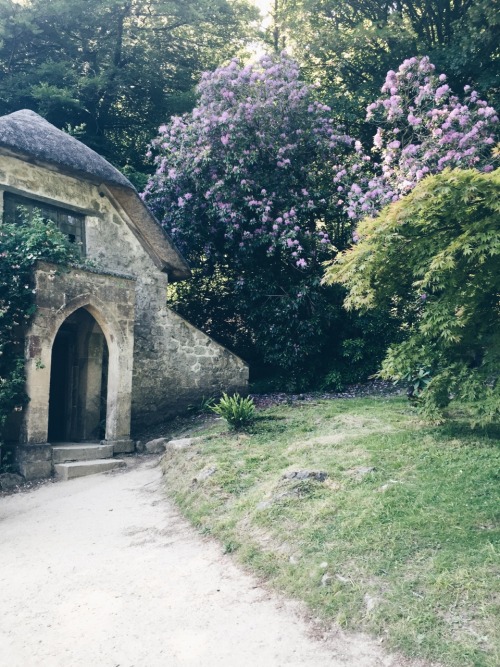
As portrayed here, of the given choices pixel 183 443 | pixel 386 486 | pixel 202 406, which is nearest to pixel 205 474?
pixel 183 443

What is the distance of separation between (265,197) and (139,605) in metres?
9.67

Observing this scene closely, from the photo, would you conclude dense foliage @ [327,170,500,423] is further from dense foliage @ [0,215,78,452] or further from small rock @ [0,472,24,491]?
small rock @ [0,472,24,491]

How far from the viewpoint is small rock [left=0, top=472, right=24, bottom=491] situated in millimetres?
7926

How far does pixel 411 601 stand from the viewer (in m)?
3.76

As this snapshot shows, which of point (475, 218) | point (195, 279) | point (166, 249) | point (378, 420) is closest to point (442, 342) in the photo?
point (475, 218)

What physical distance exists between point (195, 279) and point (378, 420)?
26.2ft

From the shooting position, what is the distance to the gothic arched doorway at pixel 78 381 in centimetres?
1062

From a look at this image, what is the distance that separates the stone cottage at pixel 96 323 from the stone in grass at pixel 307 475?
4.35 meters

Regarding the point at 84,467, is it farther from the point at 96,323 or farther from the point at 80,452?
the point at 96,323

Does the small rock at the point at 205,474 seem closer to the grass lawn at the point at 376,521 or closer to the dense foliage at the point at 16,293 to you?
the grass lawn at the point at 376,521

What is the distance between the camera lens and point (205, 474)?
687cm

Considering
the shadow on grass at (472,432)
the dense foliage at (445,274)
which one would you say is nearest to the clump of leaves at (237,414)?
the dense foliage at (445,274)

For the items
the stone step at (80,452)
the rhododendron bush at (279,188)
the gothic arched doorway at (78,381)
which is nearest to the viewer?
the stone step at (80,452)

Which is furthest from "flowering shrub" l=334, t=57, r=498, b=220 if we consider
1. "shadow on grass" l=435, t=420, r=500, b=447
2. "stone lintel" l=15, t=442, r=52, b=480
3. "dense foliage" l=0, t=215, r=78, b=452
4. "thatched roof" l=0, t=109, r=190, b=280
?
"stone lintel" l=15, t=442, r=52, b=480
